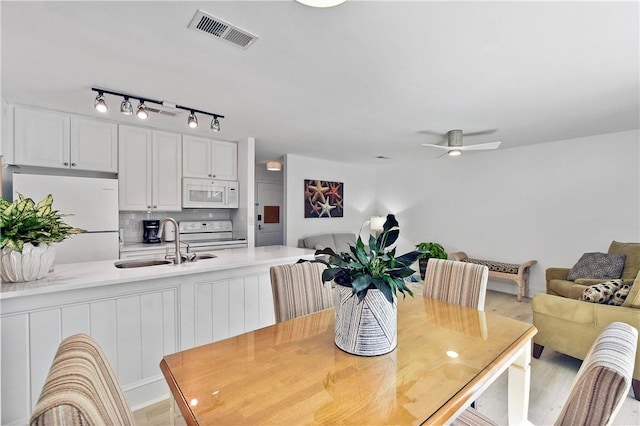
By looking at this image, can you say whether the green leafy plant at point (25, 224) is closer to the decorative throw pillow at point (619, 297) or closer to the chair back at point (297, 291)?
the chair back at point (297, 291)

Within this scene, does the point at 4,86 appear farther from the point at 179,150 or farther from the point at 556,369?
the point at 556,369

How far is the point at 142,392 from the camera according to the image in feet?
6.66

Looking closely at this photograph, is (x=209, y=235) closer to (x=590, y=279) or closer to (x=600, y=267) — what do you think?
(x=590, y=279)

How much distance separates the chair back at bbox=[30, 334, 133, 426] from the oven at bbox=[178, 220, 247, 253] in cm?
345

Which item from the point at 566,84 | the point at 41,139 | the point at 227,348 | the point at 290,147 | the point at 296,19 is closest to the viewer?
the point at 227,348

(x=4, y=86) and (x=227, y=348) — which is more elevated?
(x=4, y=86)

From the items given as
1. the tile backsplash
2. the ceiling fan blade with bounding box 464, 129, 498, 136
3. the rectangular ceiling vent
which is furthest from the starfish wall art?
the rectangular ceiling vent

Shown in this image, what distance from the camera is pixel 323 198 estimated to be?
603 centimetres

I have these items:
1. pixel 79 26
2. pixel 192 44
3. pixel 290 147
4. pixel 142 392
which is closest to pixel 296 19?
pixel 192 44

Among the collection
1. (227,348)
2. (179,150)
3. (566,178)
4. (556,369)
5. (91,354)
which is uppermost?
(179,150)

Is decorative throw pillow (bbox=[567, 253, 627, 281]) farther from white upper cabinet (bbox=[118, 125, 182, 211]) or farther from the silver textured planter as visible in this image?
white upper cabinet (bbox=[118, 125, 182, 211])

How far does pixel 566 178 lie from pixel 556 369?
3067 millimetres

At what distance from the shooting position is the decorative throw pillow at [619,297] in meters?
2.35

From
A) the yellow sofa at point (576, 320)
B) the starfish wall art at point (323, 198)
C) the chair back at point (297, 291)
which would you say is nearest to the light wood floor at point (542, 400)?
the yellow sofa at point (576, 320)
